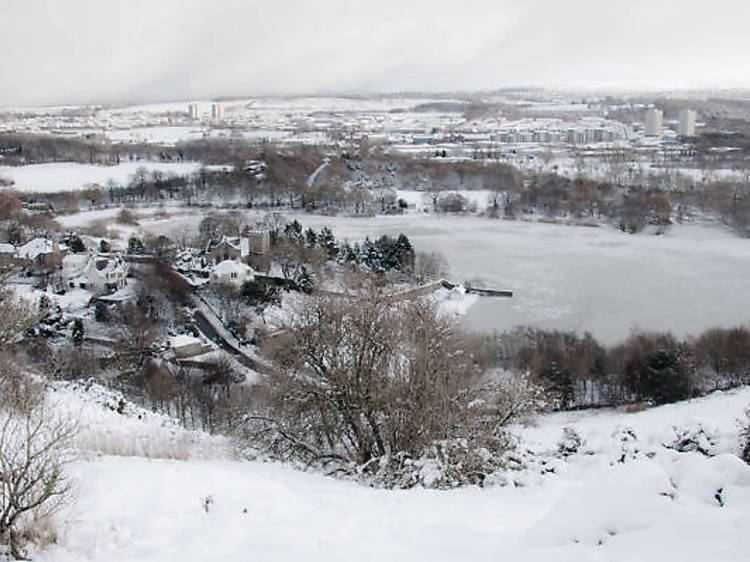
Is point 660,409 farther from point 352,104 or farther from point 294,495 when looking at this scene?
point 352,104

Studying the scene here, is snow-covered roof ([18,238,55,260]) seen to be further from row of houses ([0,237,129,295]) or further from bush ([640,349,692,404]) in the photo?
bush ([640,349,692,404])

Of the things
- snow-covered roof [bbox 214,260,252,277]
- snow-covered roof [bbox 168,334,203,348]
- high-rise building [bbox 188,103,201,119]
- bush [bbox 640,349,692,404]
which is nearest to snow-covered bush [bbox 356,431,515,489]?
bush [bbox 640,349,692,404]

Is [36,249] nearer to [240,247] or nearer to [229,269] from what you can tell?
[240,247]

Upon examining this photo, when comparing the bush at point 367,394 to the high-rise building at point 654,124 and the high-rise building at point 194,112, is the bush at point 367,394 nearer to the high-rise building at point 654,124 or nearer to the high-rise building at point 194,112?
the high-rise building at point 654,124

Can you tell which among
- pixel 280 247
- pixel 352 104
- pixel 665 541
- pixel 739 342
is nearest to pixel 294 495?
pixel 665 541

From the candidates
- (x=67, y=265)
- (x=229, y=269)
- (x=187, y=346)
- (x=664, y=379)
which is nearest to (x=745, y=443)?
(x=664, y=379)
